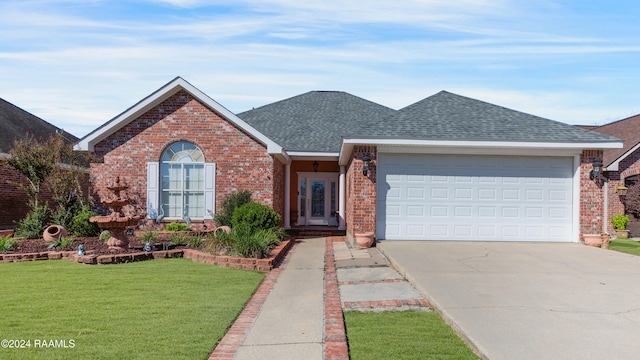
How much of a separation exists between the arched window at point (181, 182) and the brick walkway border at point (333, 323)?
24.7 ft

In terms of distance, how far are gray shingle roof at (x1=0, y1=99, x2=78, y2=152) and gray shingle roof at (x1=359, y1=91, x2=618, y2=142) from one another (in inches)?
606

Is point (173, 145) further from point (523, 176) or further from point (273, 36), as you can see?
point (523, 176)

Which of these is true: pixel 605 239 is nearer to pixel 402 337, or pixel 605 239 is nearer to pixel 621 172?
pixel 621 172

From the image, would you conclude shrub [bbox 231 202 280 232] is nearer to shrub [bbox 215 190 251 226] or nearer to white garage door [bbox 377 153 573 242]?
shrub [bbox 215 190 251 226]

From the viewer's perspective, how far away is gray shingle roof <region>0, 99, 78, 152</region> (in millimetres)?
20156

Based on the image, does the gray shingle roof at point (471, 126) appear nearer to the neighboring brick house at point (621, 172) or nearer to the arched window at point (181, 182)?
the arched window at point (181, 182)

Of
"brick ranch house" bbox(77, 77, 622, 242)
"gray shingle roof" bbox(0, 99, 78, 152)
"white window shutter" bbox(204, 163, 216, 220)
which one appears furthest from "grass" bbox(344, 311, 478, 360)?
"gray shingle roof" bbox(0, 99, 78, 152)

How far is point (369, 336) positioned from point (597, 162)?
10638 mm

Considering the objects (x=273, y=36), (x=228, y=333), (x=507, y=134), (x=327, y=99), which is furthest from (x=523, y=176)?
(x=327, y=99)

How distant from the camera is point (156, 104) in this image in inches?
635

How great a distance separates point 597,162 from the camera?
1320 centimetres

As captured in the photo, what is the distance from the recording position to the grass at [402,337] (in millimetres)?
4875

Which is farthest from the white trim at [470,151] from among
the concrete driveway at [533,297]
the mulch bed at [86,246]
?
the mulch bed at [86,246]

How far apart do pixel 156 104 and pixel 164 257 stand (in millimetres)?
6332
